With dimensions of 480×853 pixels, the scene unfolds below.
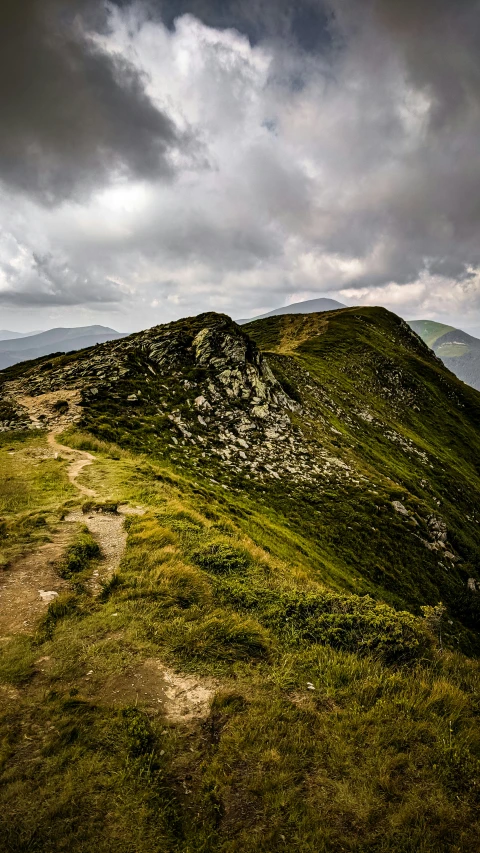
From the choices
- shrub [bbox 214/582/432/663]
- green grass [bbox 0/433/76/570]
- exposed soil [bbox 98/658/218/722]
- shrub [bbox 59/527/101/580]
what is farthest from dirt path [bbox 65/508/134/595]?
shrub [bbox 214/582/432/663]

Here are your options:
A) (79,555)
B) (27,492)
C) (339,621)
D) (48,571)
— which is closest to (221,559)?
(339,621)

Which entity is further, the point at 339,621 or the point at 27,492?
the point at 27,492

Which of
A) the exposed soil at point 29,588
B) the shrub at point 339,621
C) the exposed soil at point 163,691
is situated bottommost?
the exposed soil at point 29,588

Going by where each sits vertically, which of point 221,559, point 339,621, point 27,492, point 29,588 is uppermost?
point 339,621

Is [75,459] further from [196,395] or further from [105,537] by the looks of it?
[196,395]

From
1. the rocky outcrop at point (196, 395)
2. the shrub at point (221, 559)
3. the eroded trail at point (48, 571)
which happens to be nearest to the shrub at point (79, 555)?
the eroded trail at point (48, 571)

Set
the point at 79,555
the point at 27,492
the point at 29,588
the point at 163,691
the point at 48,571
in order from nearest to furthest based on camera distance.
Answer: the point at 163,691, the point at 29,588, the point at 48,571, the point at 79,555, the point at 27,492

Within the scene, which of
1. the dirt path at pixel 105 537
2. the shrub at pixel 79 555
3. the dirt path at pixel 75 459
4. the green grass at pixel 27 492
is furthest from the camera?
the dirt path at pixel 75 459

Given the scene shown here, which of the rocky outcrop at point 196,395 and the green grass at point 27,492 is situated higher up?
the rocky outcrop at point 196,395

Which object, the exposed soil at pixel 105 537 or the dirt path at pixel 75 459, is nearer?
→ the exposed soil at pixel 105 537

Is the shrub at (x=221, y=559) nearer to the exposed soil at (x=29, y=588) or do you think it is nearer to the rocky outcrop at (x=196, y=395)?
the exposed soil at (x=29, y=588)

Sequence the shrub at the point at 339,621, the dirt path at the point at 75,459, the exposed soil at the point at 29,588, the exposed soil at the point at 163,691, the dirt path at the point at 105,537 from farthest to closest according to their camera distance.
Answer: the dirt path at the point at 75,459 → the dirt path at the point at 105,537 → the exposed soil at the point at 29,588 → the shrub at the point at 339,621 → the exposed soil at the point at 163,691

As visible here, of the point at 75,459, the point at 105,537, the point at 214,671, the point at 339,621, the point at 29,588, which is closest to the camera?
the point at 214,671

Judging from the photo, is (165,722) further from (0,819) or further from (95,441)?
(95,441)
